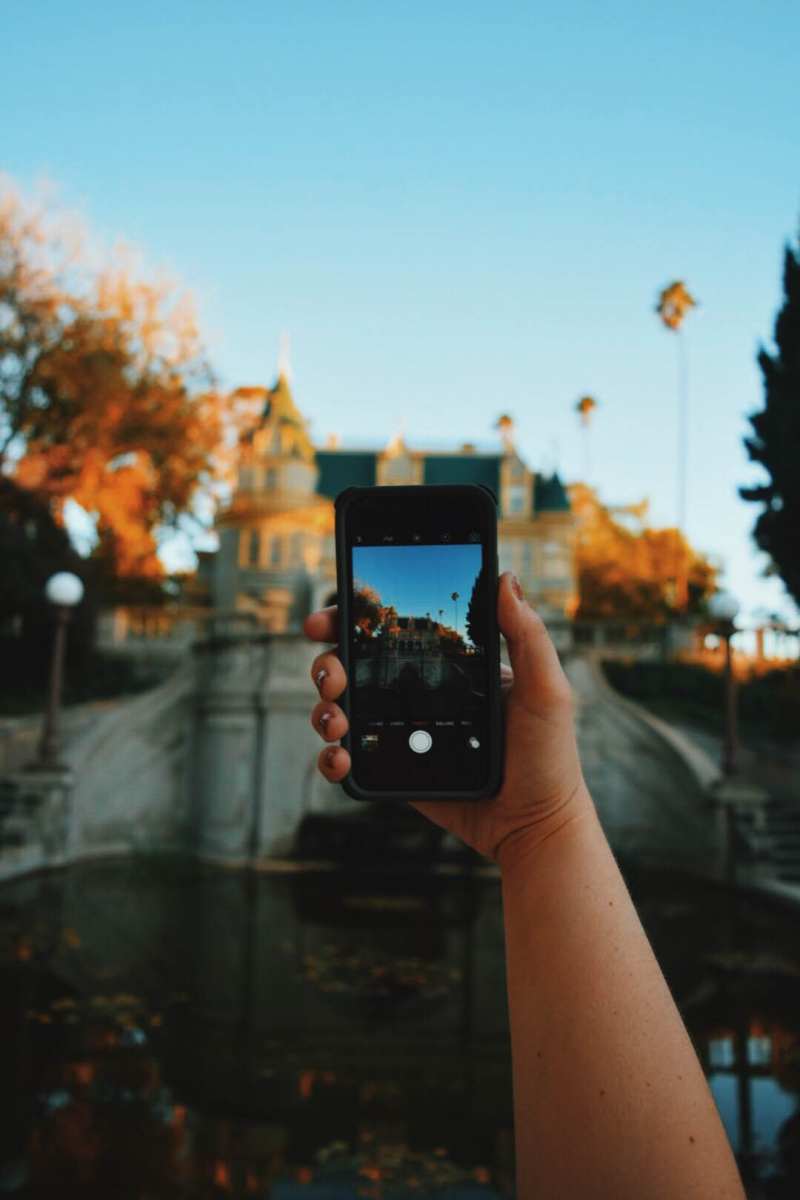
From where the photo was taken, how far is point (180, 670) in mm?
16234

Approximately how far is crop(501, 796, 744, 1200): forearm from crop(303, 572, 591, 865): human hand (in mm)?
42

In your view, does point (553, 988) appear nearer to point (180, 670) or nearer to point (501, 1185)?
point (501, 1185)

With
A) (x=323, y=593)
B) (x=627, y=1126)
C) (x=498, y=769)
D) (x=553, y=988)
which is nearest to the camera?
(x=627, y=1126)

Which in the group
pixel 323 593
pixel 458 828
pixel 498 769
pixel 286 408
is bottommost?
pixel 458 828

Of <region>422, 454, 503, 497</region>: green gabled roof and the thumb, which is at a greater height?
<region>422, 454, 503, 497</region>: green gabled roof

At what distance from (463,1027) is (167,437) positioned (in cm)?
2153

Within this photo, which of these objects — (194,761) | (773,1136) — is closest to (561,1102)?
(773,1136)

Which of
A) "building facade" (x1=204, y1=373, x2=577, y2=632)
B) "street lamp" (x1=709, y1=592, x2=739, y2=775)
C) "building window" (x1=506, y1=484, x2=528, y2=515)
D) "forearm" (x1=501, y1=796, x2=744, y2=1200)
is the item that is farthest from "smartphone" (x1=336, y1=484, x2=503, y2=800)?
"building window" (x1=506, y1=484, x2=528, y2=515)

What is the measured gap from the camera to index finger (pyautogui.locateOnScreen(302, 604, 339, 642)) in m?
1.77

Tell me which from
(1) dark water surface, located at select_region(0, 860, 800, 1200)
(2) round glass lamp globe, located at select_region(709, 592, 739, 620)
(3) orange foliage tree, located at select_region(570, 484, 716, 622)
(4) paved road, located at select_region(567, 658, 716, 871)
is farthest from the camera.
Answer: (3) orange foliage tree, located at select_region(570, 484, 716, 622)

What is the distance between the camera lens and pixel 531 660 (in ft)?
5.14

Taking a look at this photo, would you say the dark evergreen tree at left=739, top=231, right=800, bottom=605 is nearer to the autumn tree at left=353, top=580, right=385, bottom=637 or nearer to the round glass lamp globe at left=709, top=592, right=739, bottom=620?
the round glass lamp globe at left=709, top=592, right=739, bottom=620

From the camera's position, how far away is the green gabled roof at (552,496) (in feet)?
130

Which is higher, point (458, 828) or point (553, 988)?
point (458, 828)
